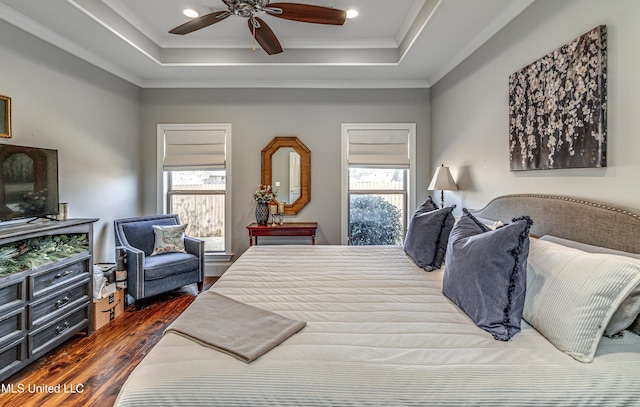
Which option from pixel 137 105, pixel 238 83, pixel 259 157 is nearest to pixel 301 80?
pixel 238 83

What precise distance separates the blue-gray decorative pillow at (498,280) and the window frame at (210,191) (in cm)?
343

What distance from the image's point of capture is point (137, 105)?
4.24 meters

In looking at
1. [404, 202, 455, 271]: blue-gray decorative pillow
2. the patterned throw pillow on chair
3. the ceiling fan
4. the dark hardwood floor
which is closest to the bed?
[404, 202, 455, 271]: blue-gray decorative pillow

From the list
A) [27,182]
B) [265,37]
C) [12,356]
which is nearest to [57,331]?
[12,356]

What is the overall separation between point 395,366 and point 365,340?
199 mm

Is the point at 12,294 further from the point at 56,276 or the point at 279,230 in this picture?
the point at 279,230

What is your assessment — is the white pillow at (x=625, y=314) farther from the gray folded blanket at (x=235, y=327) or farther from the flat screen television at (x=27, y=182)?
the flat screen television at (x=27, y=182)

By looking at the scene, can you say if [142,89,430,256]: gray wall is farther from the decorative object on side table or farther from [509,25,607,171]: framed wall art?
[509,25,607,171]: framed wall art

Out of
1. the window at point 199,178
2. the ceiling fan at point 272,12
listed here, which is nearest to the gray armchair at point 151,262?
the window at point 199,178

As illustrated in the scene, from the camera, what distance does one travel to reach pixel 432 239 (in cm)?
240

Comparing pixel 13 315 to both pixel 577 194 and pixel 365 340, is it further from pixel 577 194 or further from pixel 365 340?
pixel 577 194

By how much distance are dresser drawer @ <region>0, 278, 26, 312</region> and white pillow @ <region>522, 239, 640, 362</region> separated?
299 cm

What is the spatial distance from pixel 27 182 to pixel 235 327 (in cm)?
233

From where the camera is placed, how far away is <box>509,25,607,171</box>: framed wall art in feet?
5.64
